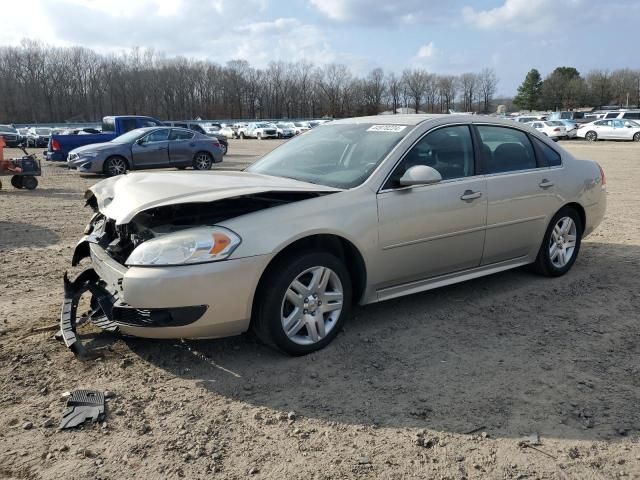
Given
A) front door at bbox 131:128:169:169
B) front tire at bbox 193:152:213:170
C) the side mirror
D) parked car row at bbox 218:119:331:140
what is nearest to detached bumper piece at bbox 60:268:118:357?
the side mirror

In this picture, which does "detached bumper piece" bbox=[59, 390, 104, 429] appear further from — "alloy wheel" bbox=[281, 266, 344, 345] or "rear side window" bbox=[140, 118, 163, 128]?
"rear side window" bbox=[140, 118, 163, 128]

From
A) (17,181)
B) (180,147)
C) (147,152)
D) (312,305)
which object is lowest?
(312,305)

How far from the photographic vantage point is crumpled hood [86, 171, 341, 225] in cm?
361

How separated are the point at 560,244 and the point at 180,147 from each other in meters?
13.4

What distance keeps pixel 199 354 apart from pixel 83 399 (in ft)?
2.76

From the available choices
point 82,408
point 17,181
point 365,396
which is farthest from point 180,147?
point 365,396

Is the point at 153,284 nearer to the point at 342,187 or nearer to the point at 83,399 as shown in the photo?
the point at 83,399

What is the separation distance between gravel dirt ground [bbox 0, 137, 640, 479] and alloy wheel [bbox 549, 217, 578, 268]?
574mm

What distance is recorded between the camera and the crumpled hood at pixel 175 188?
361 cm

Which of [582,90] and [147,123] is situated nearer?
[147,123]

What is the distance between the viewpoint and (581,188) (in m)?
5.67

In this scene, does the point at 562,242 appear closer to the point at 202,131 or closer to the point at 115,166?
the point at 115,166

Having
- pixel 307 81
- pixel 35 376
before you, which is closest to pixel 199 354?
pixel 35 376

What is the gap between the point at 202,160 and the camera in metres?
17.6
